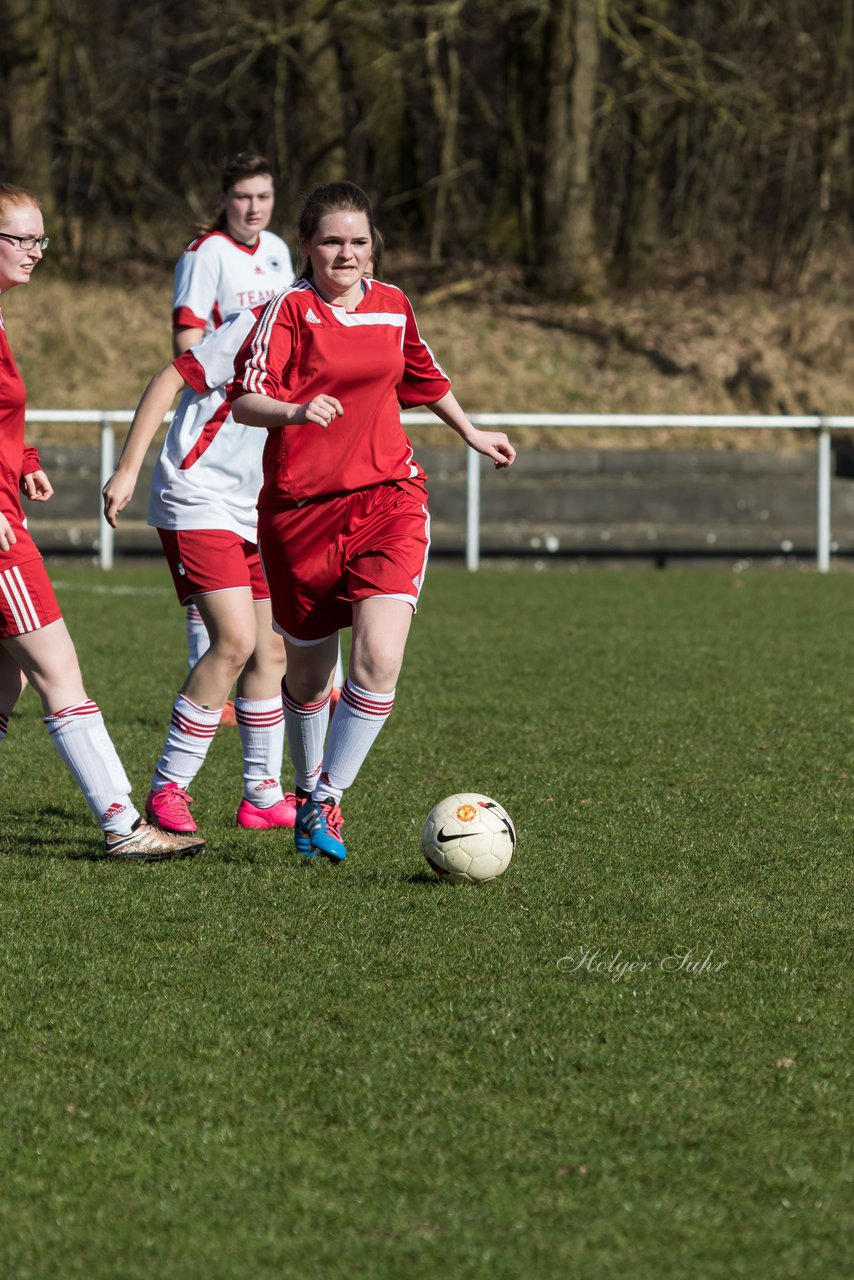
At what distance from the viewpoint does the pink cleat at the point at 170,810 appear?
5246mm

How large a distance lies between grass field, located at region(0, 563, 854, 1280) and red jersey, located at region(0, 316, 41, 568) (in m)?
0.93

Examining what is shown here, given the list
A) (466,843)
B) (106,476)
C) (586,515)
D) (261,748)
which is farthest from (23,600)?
(586,515)

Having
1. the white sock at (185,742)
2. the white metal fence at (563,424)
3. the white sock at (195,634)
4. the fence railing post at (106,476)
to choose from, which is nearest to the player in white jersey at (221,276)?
the white sock at (195,634)

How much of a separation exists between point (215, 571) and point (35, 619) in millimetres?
897

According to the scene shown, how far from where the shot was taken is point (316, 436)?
15.8ft

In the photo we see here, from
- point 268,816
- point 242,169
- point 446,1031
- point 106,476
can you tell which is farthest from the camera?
point 106,476

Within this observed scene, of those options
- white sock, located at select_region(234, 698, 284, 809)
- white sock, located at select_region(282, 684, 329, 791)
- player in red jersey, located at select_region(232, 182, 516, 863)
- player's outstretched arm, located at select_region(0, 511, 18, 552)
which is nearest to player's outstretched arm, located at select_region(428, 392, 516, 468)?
player in red jersey, located at select_region(232, 182, 516, 863)

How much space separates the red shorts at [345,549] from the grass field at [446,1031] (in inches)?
31.4

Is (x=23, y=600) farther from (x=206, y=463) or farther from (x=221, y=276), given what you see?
(x=221, y=276)

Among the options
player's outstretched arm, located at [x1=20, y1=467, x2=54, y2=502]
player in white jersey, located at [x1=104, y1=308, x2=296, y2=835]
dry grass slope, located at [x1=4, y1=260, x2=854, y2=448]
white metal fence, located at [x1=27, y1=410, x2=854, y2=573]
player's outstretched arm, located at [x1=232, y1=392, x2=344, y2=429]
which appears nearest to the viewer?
player's outstretched arm, located at [x1=232, y1=392, x2=344, y2=429]

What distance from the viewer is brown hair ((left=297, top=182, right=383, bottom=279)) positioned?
4.73m

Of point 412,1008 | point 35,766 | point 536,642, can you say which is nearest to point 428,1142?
point 412,1008

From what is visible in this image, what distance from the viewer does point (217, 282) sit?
20.7ft

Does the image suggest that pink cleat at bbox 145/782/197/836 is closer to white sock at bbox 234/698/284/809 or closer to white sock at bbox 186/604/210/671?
white sock at bbox 234/698/284/809
